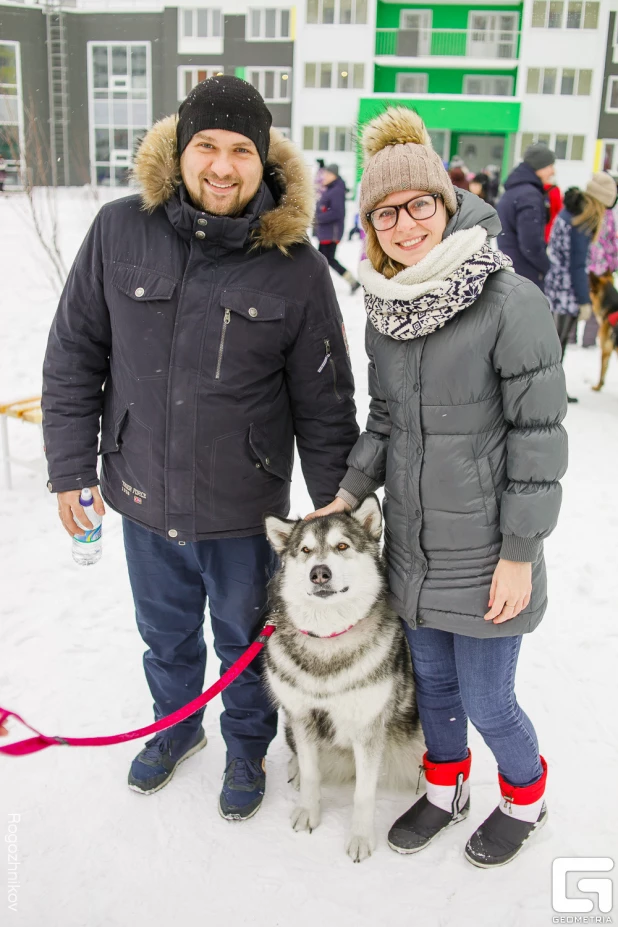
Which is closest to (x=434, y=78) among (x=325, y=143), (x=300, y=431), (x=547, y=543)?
(x=325, y=143)

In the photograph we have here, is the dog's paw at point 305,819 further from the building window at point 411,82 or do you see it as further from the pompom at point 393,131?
the building window at point 411,82

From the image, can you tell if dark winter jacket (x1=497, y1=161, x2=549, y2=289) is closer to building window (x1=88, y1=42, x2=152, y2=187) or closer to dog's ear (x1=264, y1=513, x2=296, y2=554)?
dog's ear (x1=264, y1=513, x2=296, y2=554)

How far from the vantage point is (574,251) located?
666cm

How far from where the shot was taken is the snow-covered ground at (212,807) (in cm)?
200

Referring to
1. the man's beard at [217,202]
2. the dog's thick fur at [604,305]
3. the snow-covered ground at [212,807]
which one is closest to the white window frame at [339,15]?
the dog's thick fur at [604,305]

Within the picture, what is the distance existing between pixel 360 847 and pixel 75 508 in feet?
4.73

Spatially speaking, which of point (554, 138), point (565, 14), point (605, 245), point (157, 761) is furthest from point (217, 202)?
point (554, 138)

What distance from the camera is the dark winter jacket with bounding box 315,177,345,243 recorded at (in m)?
9.84

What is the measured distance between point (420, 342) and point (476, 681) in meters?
0.97

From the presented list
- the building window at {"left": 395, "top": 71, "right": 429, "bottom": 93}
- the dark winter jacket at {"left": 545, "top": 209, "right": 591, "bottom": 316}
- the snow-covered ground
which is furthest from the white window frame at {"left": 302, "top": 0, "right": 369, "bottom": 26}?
the snow-covered ground

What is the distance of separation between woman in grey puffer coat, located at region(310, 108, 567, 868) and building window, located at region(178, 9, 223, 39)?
2149 centimetres

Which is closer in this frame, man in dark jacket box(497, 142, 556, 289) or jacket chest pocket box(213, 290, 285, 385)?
jacket chest pocket box(213, 290, 285, 385)

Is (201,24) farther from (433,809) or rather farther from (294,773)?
(433,809)

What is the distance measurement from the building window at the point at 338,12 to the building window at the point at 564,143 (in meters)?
Answer: 6.30
